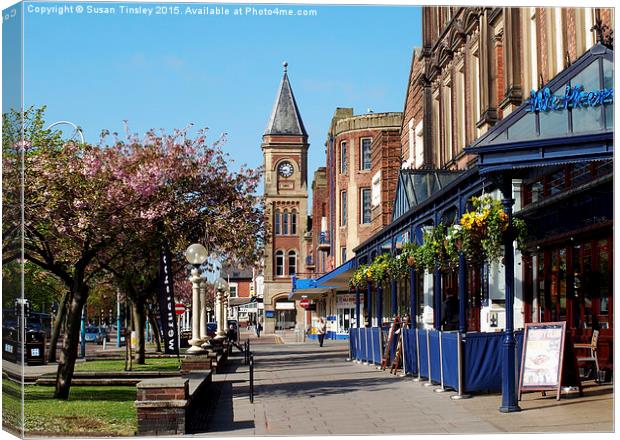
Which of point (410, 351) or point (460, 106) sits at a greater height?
point (460, 106)

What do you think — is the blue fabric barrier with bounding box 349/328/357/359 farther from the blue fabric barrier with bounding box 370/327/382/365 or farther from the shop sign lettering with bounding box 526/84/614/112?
the shop sign lettering with bounding box 526/84/614/112

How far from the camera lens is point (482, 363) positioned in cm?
1809

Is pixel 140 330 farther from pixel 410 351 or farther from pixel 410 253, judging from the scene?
pixel 410 351

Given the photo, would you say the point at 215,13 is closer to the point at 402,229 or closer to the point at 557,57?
the point at 557,57

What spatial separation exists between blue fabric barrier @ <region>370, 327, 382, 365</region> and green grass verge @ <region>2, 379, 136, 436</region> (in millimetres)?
7635

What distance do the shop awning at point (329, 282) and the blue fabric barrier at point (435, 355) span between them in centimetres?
2418

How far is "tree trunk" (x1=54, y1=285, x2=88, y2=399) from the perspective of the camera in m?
19.7

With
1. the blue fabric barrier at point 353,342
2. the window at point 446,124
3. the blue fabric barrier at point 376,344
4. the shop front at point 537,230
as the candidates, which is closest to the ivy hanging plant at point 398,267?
the shop front at point 537,230

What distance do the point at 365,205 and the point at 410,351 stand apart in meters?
40.9

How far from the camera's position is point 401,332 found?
958 inches

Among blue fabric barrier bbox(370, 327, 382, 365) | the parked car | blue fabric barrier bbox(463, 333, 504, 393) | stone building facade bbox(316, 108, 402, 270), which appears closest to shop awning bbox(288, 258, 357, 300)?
stone building facade bbox(316, 108, 402, 270)

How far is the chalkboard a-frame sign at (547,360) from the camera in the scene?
52.2ft

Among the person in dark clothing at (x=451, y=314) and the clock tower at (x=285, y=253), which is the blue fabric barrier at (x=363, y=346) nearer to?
the person in dark clothing at (x=451, y=314)

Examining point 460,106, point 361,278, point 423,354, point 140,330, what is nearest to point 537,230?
point 423,354
